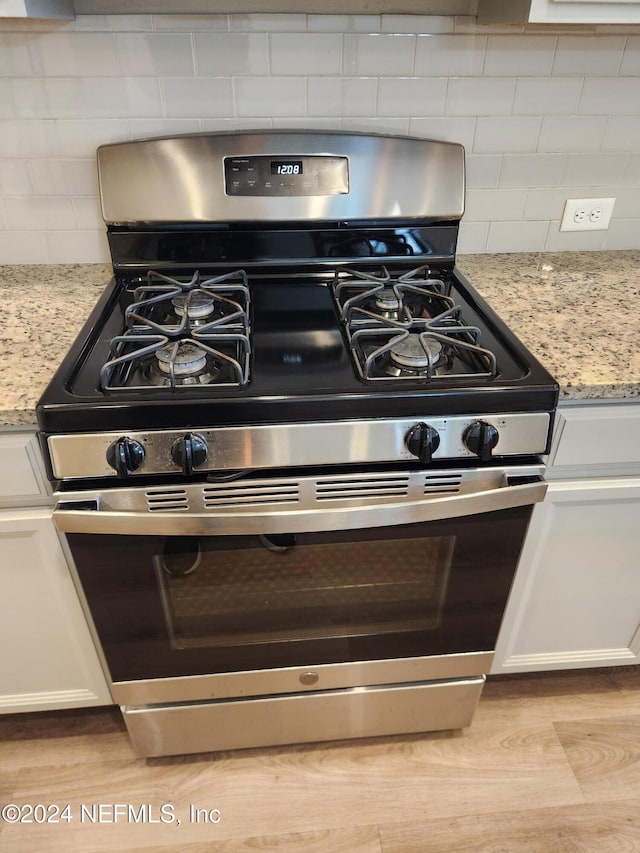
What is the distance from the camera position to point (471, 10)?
1.29m

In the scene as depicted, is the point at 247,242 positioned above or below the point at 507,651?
above

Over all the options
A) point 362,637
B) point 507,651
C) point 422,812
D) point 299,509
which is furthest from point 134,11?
point 422,812

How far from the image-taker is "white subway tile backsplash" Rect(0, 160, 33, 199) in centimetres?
136

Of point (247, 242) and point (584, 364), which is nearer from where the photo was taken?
point (584, 364)

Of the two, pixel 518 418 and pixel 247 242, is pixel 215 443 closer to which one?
pixel 518 418

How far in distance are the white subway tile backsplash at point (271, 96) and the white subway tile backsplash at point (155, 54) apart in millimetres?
120

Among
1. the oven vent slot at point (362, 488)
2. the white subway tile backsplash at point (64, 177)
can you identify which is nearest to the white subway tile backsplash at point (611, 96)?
the oven vent slot at point (362, 488)

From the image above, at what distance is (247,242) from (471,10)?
0.68 meters

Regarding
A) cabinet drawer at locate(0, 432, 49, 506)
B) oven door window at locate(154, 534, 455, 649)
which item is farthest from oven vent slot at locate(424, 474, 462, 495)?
cabinet drawer at locate(0, 432, 49, 506)

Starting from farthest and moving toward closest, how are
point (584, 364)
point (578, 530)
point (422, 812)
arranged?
point (422, 812) → point (578, 530) → point (584, 364)

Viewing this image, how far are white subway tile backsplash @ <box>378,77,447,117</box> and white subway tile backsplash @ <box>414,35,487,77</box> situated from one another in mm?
21

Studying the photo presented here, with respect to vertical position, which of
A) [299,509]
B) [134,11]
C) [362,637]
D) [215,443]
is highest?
[134,11]

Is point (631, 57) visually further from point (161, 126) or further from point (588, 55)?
point (161, 126)

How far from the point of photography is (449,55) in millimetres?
1328
